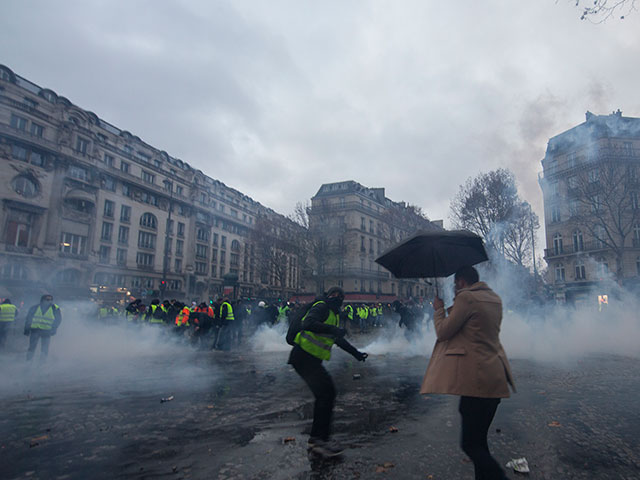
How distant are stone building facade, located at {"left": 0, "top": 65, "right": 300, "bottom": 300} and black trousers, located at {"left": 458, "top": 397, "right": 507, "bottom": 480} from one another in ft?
70.4

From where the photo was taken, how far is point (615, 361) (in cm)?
1035

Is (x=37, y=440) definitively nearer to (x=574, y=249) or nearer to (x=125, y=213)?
(x=574, y=249)

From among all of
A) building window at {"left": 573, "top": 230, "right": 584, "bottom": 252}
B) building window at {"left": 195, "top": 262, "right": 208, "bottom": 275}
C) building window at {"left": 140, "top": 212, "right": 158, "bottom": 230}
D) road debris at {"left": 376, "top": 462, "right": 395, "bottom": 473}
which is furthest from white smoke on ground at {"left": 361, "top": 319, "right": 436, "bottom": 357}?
building window at {"left": 195, "top": 262, "right": 208, "bottom": 275}

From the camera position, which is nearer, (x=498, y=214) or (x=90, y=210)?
(x=498, y=214)

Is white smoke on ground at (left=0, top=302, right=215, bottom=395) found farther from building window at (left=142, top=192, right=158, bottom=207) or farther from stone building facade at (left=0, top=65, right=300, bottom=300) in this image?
building window at (left=142, top=192, right=158, bottom=207)

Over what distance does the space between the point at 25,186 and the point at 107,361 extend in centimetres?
3396

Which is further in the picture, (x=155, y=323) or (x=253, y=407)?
(x=155, y=323)

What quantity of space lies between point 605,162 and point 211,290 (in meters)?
49.2

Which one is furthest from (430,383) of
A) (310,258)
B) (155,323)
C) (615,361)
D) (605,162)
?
(310,258)

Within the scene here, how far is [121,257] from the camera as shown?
45.1 meters

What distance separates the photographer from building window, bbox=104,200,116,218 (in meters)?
43.6

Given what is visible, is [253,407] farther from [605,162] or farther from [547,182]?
[547,182]

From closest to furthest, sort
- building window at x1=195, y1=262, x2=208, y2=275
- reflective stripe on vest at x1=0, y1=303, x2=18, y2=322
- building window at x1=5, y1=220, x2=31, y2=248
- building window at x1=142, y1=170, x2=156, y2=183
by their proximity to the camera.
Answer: reflective stripe on vest at x1=0, y1=303, x2=18, y2=322 < building window at x1=5, y1=220, x2=31, y2=248 < building window at x1=142, y1=170, x2=156, y2=183 < building window at x1=195, y1=262, x2=208, y2=275

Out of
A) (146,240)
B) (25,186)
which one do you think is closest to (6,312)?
(25,186)
